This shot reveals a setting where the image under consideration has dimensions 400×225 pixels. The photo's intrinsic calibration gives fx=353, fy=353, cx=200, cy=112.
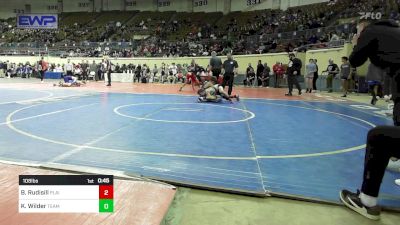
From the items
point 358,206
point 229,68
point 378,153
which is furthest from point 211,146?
A: point 229,68

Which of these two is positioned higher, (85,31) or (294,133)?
(85,31)

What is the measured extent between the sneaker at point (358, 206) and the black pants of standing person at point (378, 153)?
0.38ft

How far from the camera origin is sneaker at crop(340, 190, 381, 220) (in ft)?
10.0

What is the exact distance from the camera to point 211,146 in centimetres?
543

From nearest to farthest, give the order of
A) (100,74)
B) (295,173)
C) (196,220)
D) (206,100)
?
1. (196,220)
2. (295,173)
3. (206,100)
4. (100,74)

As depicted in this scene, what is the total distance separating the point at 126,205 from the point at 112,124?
4322 mm

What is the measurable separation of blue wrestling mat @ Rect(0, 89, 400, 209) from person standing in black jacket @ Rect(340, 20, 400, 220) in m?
0.35

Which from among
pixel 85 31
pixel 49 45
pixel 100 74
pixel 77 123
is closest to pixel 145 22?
pixel 85 31

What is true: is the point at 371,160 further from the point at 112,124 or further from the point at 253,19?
the point at 253,19

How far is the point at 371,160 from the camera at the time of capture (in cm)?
305

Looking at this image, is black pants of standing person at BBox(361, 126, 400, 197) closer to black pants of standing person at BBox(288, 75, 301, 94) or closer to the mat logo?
black pants of standing person at BBox(288, 75, 301, 94)

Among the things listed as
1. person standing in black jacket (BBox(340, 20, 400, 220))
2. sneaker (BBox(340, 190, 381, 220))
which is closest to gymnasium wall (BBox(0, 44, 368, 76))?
person standing in black jacket (BBox(340, 20, 400, 220))
